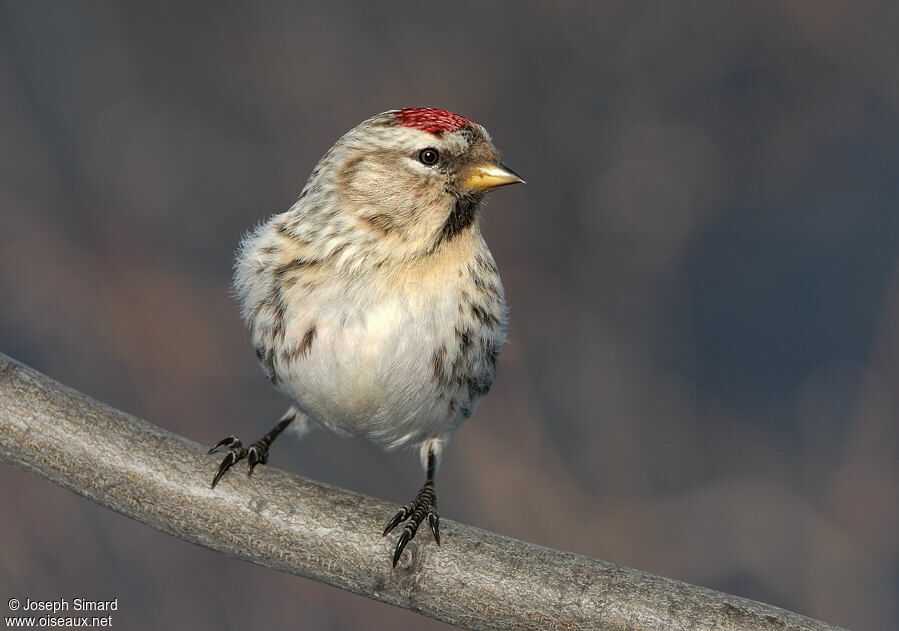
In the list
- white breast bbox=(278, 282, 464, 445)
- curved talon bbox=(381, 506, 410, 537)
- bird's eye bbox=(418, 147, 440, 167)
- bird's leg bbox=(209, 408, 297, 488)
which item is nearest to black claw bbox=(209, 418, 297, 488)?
bird's leg bbox=(209, 408, 297, 488)

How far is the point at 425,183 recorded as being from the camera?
8.21 feet

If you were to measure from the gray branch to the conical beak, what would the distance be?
718 millimetres

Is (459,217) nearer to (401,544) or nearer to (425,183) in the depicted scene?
(425,183)

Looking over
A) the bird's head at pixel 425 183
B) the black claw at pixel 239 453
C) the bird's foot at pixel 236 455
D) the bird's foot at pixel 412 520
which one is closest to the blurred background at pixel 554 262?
the black claw at pixel 239 453

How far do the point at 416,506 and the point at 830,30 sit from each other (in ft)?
9.39

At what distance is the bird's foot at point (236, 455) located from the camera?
7.79 ft

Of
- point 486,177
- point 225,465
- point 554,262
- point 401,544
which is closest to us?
point 401,544

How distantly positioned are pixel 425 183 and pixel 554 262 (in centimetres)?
164

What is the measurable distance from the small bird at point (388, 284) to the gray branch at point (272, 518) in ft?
0.33

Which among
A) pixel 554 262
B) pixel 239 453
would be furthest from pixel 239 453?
pixel 554 262

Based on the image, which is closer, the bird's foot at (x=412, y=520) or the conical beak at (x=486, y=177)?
the bird's foot at (x=412, y=520)

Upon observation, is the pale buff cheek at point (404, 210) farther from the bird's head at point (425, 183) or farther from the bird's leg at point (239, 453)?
the bird's leg at point (239, 453)

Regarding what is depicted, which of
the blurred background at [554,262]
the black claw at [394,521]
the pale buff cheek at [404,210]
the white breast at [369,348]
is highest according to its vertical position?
the blurred background at [554,262]

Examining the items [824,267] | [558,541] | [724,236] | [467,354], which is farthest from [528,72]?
[467,354]
